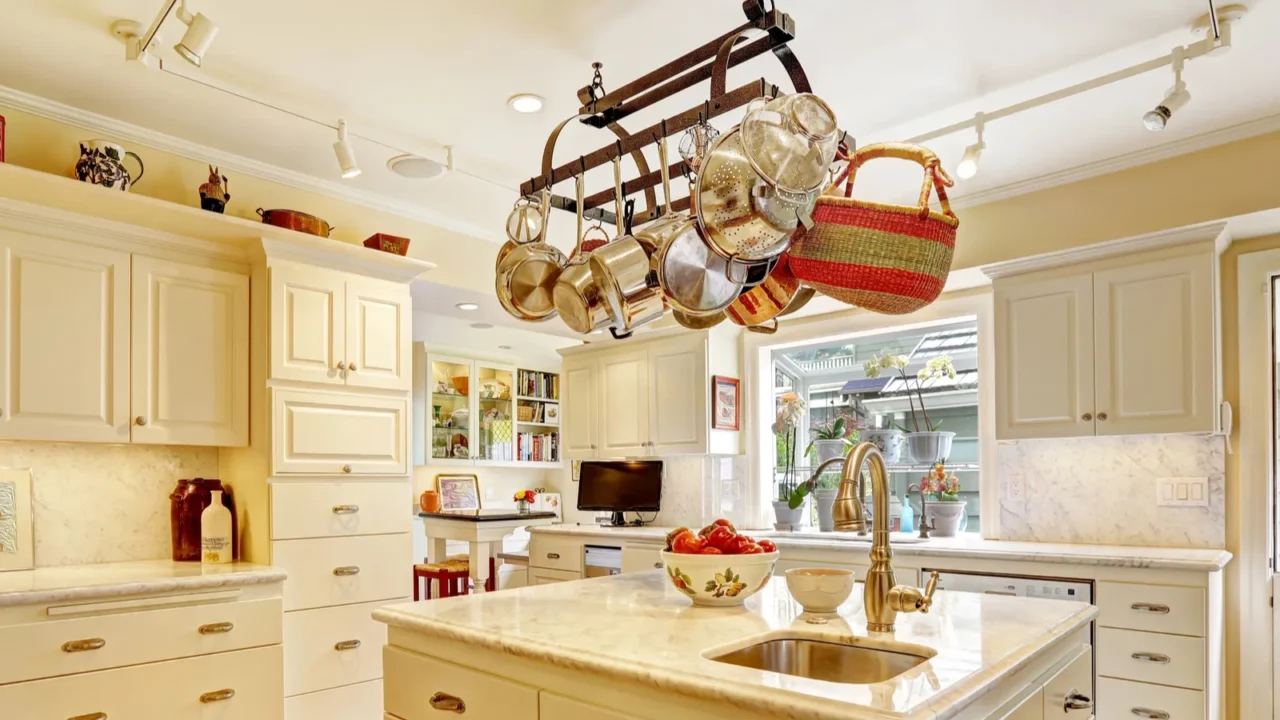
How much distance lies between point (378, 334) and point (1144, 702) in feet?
11.0

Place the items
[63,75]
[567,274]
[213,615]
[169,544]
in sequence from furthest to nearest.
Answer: [169,544] < [213,615] < [63,75] < [567,274]

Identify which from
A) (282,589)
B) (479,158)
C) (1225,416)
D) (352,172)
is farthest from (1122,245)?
(282,589)

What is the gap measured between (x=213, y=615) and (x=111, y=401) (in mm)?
879

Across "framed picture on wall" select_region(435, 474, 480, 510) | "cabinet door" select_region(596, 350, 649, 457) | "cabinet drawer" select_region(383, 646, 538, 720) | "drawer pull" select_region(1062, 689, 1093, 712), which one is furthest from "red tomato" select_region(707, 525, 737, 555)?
"framed picture on wall" select_region(435, 474, 480, 510)

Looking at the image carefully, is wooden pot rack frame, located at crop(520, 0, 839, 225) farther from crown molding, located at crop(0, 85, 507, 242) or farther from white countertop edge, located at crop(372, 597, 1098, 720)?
crown molding, located at crop(0, 85, 507, 242)

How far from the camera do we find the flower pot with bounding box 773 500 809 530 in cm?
443

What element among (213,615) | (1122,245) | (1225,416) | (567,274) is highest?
(1122,245)

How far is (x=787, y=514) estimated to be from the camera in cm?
444

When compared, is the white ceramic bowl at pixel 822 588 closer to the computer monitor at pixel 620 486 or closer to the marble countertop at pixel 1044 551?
the marble countertop at pixel 1044 551

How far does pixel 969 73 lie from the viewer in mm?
2715

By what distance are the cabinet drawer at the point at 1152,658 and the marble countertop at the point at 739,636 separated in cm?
120

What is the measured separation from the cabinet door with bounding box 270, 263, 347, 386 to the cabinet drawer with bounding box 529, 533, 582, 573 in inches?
77.8

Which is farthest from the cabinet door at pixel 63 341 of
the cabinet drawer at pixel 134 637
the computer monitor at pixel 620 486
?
the computer monitor at pixel 620 486

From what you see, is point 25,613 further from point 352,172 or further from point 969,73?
point 969,73
